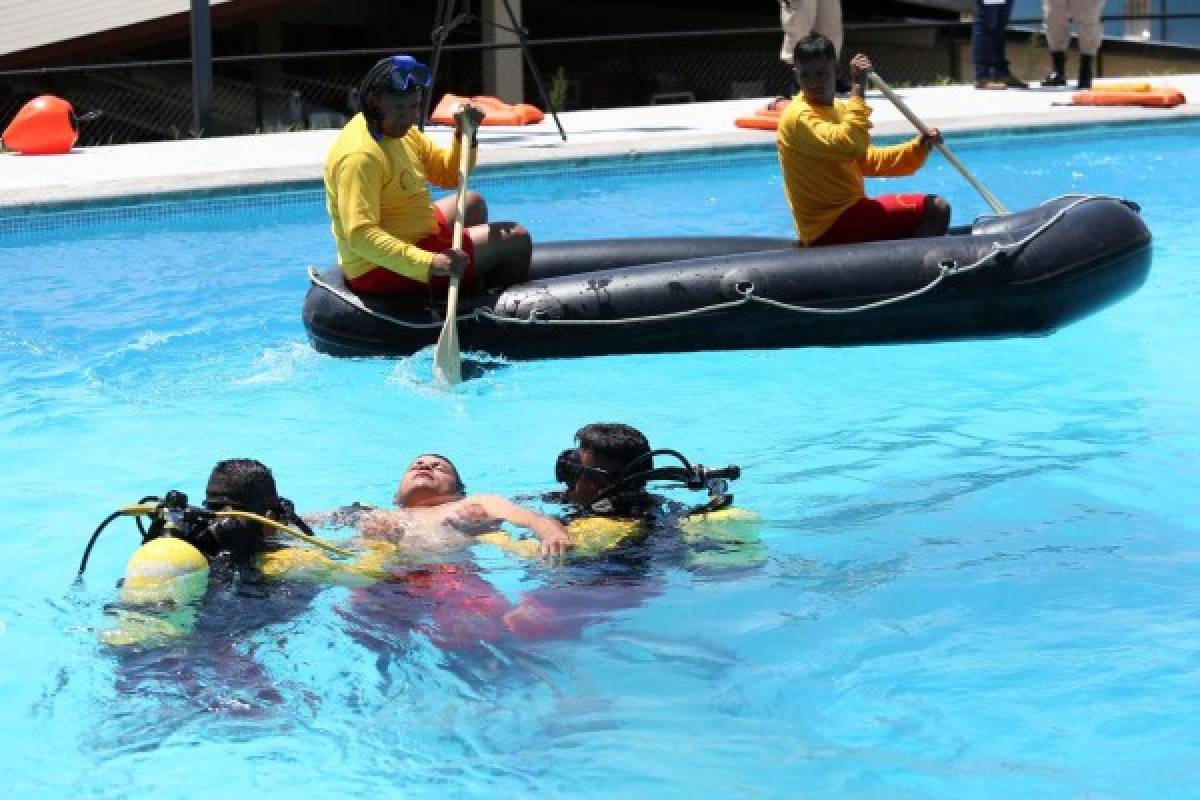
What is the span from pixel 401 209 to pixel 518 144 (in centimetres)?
571

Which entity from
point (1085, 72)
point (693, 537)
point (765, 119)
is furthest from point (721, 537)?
point (1085, 72)

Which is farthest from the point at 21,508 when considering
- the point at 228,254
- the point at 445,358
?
the point at 228,254

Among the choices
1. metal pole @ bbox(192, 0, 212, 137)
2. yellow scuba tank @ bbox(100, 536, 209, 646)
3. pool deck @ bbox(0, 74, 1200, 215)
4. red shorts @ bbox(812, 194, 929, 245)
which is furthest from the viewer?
metal pole @ bbox(192, 0, 212, 137)

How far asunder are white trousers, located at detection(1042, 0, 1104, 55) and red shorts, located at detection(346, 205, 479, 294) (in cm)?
911

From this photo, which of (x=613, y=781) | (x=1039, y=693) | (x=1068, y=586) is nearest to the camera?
(x=613, y=781)

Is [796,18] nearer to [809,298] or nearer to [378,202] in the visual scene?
[809,298]

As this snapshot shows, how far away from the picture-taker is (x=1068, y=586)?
5.32m

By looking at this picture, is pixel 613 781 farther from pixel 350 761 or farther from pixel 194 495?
pixel 194 495

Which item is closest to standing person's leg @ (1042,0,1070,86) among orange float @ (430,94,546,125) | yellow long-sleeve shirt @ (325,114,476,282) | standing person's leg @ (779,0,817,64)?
standing person's leg @ (779,0,817,64)

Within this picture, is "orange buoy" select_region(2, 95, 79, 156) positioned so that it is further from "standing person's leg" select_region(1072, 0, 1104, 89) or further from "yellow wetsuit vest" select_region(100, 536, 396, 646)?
"yellow wetsuit vest" select_region(100, 536, 396, 646)

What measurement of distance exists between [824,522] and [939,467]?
822mm

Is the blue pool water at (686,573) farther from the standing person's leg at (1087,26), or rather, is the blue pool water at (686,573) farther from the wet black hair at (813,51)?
the standing person's leg at (1087,26)

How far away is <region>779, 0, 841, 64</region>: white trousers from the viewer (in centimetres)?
1377

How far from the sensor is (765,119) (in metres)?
13.6
